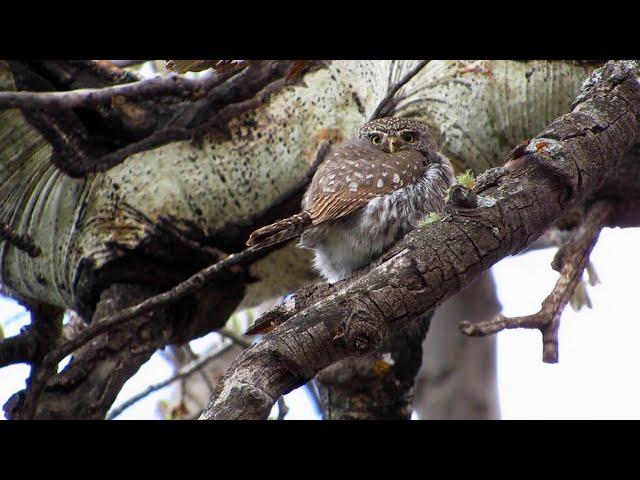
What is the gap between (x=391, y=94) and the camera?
3609 millimetres

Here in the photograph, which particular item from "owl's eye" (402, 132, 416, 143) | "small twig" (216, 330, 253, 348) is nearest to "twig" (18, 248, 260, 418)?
"owl's eye" (402, 132, 416, 143)

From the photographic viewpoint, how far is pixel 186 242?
3.79 metres

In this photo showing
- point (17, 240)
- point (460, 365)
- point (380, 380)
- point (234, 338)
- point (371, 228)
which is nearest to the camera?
point (371, 228)

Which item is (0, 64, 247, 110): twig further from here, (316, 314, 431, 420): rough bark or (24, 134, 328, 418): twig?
(316, 314, 431, 420): rough bark

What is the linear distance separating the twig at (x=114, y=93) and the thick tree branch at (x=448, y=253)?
4.09 feet

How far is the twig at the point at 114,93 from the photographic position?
9.19 feet

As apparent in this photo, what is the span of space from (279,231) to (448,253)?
0.88m

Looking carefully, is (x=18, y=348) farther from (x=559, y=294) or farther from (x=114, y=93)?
(x=559, y=294)

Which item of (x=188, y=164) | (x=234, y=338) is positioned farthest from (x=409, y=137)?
(x=234, y=338)

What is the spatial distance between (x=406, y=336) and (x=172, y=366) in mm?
3233

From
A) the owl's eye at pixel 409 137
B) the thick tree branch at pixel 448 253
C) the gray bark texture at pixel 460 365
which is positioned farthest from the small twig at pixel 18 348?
the gray bark texture at pixel 460 365

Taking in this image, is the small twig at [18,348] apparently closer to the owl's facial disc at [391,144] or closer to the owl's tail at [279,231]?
the owl's tail at [279,231]
